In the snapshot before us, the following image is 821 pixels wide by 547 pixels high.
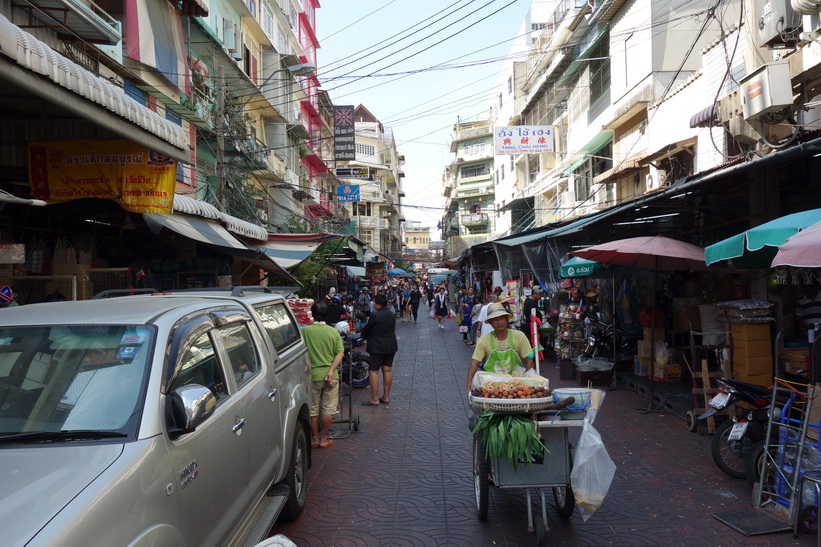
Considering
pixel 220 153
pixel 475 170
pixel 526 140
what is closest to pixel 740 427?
pixel 220 153

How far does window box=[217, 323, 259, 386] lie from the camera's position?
13.9 feet

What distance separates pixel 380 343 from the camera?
10.1 metres

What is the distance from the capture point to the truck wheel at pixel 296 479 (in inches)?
203

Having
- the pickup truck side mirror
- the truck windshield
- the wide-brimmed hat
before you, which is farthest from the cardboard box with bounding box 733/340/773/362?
the truck windshield

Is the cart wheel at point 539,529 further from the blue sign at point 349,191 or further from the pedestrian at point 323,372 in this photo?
the blue sign at point 349,191

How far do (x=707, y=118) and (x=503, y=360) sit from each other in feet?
23.6

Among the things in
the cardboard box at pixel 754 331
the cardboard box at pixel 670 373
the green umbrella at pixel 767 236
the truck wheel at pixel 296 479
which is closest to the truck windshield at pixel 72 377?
the truck wheel at pixel 296 479

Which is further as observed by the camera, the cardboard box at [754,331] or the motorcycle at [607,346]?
the motorcycle at [607,346]

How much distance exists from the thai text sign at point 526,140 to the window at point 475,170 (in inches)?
1508

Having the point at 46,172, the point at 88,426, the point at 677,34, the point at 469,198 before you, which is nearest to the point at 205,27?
the point at 46,172

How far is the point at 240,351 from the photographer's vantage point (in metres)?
4.52

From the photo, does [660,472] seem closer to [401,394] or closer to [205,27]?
[401,394]

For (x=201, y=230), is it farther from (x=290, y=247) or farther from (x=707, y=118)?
(x=707, y=118)

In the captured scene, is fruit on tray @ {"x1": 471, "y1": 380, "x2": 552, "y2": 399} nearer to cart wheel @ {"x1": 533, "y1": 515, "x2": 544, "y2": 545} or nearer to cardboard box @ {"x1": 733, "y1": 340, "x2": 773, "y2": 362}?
cart wheel @ {"x1": 533, "y1": 515, "x2": 544, "y2": 545}
